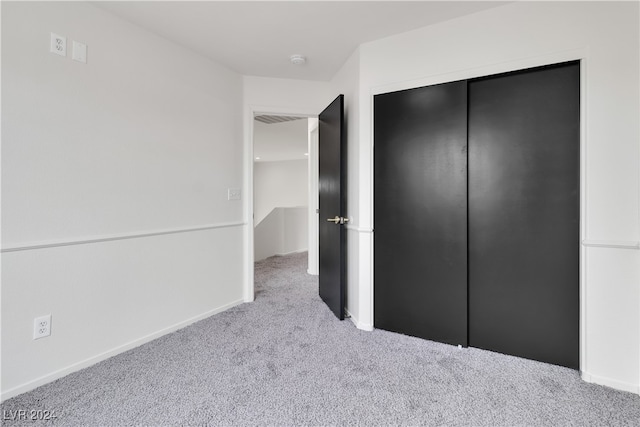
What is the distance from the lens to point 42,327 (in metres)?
1.80

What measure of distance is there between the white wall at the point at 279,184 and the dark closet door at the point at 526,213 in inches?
304

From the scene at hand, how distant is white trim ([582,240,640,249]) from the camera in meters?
1.71

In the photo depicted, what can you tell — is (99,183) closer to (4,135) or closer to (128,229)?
(128,229)

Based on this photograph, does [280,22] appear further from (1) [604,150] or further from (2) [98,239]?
(1) [604,150]

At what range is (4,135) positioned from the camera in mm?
1646

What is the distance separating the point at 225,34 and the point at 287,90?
37.9 inches

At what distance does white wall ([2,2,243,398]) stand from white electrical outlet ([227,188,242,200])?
7 cm

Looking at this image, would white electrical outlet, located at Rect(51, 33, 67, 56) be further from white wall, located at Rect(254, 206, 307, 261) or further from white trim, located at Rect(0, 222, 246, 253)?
white wall, located at Rect(254, 206, 307, 261)

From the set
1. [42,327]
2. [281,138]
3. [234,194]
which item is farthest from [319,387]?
[281,138]

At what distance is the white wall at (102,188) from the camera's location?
5.62ft

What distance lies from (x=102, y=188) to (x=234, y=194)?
1209mm

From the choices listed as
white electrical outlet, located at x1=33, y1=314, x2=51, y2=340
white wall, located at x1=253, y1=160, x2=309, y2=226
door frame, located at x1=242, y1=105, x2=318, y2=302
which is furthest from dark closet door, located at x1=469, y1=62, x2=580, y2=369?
white wall, located at x1=253, y1=160, x2=309, y2=226

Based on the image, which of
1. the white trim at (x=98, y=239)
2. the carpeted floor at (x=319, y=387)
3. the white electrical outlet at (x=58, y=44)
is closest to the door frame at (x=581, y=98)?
the carpeted floor at (x=319, y=387)

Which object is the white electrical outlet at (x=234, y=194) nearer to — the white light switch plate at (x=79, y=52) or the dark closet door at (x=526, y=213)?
the white light switch plate at (x=79, y=52)
